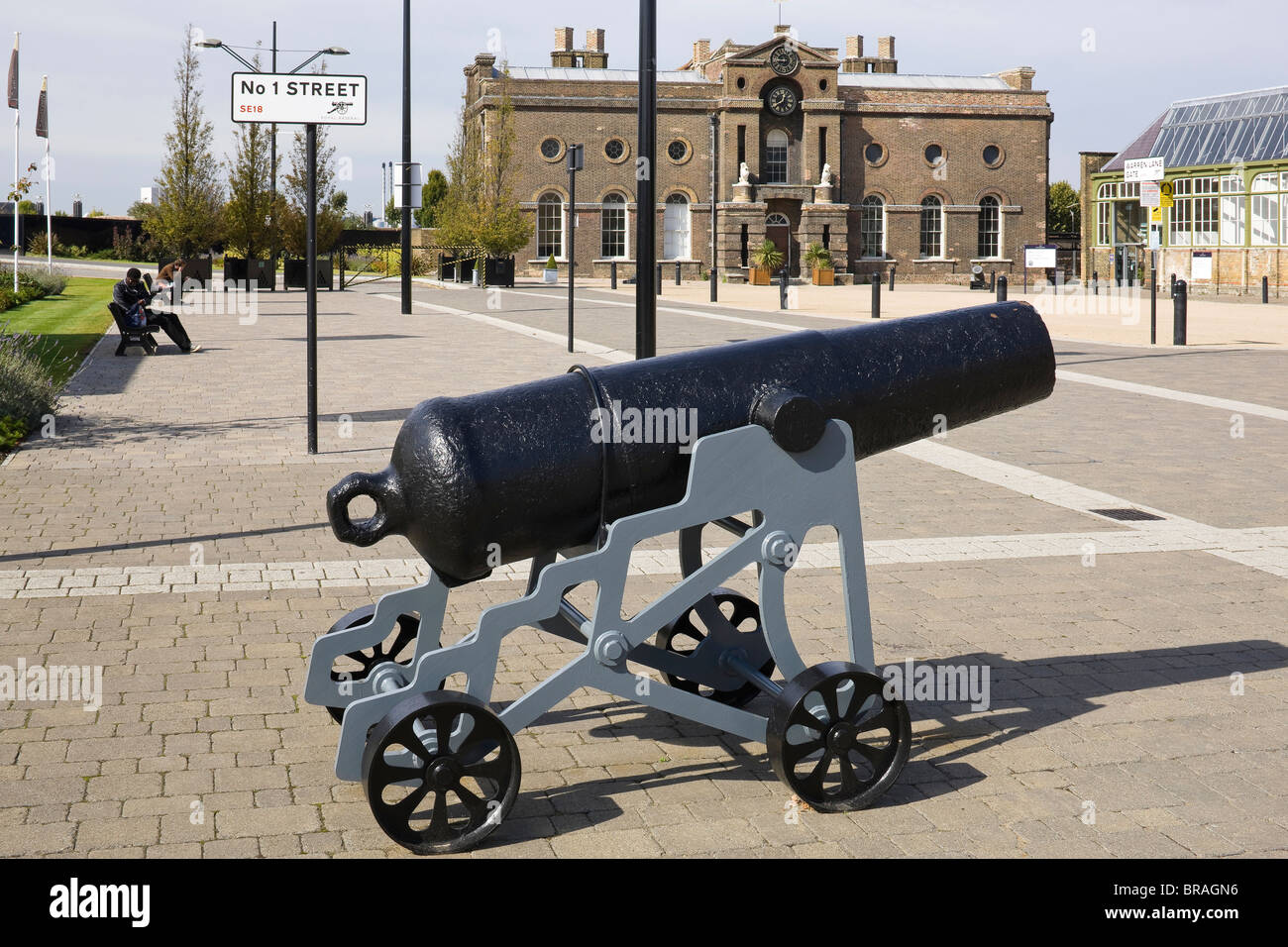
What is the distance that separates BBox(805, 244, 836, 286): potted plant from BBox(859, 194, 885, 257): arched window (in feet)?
9.23

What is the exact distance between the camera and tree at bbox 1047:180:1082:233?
3095 inches

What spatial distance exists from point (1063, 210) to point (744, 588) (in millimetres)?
78138

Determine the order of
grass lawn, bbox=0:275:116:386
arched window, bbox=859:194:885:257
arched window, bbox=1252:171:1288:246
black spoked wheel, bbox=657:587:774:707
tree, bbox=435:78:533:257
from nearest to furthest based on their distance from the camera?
black spoked wheel, bbox=657:587:774:707, grass lawn, bbox=0:275:116:386, arched window, bbox=1252:171:1288:246, tree, bbox=435:78:533:257, arched window, bbox=859:194:885:257

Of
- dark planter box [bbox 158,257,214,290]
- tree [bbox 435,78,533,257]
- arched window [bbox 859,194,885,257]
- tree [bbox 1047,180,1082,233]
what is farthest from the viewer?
tree [bbox 1047,180,1082,233]

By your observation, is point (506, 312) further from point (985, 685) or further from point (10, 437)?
point (985, 685)

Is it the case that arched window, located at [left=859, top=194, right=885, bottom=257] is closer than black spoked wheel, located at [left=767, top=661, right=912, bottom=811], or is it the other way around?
black spoked wheel, located at [left=767, top=661, right=912, bottom=811]

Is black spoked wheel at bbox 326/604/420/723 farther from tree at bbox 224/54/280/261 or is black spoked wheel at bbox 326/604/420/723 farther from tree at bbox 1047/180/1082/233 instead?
tree at bbox 1047/180/1082/233

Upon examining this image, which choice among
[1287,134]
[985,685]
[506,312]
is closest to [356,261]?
[506,312]

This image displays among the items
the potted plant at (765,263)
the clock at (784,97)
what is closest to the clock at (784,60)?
the clock at (784,97)

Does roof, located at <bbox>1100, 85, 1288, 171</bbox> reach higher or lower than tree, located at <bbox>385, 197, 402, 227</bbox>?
lower

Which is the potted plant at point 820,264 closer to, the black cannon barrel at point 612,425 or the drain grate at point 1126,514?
the drain grate at point 1126,514

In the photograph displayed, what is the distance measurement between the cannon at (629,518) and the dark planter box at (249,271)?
38.4 m

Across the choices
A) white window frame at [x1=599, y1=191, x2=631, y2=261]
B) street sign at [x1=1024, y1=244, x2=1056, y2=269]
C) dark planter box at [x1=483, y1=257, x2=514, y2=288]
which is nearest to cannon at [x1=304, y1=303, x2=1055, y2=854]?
dark planter box at [x1=483, y1=257, x2=514, y2=288]

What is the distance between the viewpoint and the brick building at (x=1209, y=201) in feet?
149
